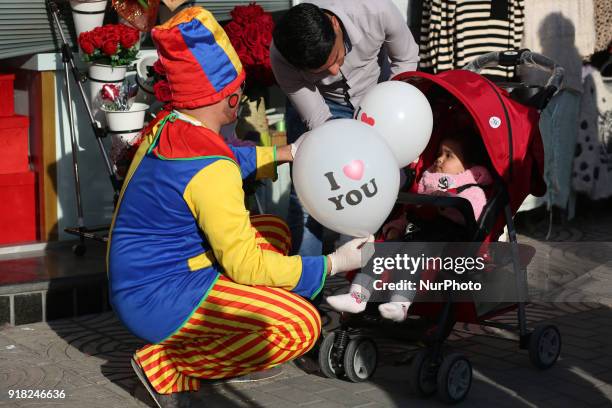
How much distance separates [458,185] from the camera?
4727mm

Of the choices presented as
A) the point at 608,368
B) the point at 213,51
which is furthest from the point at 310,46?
the point at 608,368

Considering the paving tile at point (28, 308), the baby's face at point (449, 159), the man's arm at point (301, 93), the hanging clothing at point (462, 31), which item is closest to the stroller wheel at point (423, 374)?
the baby's face at point (449, 159)

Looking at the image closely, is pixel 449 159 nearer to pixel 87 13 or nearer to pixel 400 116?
pixel 400 116

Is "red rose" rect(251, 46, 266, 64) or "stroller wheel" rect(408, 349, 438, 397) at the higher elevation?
"red rose" rect(251, 46, 266, 64)

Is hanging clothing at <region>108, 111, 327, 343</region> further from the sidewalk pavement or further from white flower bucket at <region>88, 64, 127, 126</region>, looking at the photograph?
white flower bucket at <region>88, 64, 127, 126</region>

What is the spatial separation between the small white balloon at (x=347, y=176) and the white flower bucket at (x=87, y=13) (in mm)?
2644

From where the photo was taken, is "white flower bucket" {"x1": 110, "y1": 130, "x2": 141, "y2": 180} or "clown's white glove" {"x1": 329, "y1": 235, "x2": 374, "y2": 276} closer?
"clown's white glove" {"x1": 329, "y1": 235, "x2": 374, "y2": 276}

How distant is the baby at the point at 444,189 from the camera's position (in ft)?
14.1

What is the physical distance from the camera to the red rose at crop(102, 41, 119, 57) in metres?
5.88

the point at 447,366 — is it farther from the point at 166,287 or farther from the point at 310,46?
the point at 310,46

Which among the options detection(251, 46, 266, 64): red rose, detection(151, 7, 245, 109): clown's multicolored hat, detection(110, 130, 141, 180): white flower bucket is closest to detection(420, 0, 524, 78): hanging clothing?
detection(251, 46, 266, 64): red rose

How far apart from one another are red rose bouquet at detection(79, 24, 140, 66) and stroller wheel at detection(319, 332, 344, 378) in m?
2.34

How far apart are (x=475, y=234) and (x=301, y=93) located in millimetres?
1128

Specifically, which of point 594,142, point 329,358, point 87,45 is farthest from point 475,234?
point 594,142
